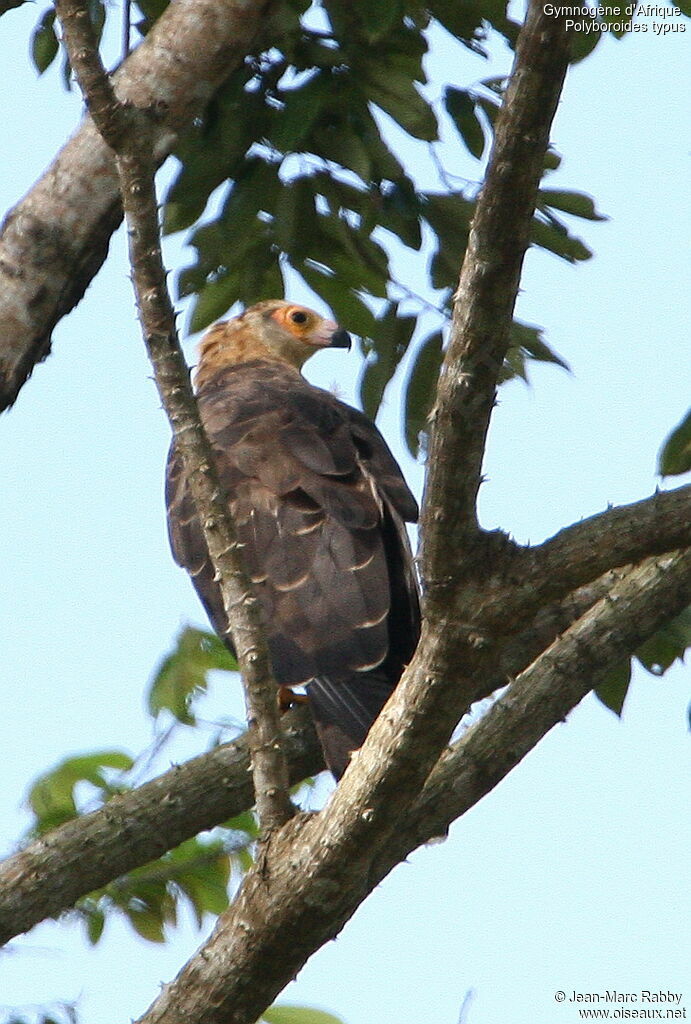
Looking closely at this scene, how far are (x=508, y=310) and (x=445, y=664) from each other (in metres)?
0.67

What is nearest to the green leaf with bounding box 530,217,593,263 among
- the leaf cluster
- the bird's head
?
the leaf cluster

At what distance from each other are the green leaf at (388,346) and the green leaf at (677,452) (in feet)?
2.99

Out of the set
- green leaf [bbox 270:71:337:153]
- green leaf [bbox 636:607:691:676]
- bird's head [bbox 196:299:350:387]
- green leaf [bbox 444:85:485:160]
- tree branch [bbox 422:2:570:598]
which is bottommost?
Answer: tree branch [bbox 422:2:570:598]

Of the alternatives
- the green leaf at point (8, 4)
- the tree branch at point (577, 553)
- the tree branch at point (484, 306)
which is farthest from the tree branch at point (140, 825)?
the green leaf at point (8, 4)

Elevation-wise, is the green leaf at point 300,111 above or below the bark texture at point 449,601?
above

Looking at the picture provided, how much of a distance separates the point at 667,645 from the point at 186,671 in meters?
1.35

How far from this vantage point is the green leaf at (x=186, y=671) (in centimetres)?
404

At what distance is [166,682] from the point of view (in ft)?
13.5

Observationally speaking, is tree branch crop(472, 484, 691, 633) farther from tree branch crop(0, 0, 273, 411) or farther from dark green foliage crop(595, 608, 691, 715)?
tree branch crop(0, 0, 273, 411)

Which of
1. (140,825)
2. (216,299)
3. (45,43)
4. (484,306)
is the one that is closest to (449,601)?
(484,306)

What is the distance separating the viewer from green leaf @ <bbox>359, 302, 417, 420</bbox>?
4262mm

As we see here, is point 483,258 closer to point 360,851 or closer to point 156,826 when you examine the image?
point 360,851

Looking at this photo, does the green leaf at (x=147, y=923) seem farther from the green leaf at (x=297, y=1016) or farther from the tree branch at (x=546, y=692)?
the tree branch at (x=546, y=692)

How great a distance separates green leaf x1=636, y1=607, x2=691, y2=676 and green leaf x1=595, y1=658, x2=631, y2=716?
0.07 metres
